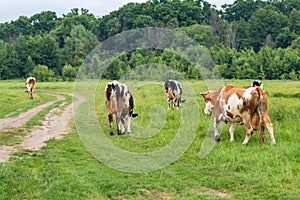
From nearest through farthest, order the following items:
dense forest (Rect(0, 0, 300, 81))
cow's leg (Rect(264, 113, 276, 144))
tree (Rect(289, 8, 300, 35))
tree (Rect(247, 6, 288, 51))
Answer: cow's leg (Rect(264, 113, 276, 144))
dense forest (Rect(0, 0, 300, 81))
tree (Rect(289, 8, 300, 35))
tree (Rect(247, 6, 288, 51))

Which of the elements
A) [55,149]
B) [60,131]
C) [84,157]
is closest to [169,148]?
[84,157]

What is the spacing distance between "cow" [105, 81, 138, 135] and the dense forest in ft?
93.7

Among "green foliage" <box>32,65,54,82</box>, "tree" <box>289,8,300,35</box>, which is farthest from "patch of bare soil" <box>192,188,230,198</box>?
"tree" <box>289,8,300,35</box>

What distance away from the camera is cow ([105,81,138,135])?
13.1 m

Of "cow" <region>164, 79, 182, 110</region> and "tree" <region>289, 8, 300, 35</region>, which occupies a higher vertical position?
"tree" <region>289, 8, 300, 35</region>

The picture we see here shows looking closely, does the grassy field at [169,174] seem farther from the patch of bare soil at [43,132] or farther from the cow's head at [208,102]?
the cow's head at [208,102]

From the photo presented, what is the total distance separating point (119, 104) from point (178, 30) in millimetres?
64596

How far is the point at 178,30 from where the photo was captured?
76.1 meters

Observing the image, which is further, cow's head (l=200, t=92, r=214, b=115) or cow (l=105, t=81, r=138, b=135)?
cow's head (l=200, t=92, r=214, b=115)

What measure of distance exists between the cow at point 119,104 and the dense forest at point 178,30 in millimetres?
28553

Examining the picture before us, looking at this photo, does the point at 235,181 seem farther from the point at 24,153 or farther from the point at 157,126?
the point at 157,126

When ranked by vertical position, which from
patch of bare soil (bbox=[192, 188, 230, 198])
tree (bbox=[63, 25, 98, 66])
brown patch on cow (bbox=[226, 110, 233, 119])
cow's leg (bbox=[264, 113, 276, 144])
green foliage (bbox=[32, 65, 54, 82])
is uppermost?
tree (bbox=[63, 25, 98, 66])

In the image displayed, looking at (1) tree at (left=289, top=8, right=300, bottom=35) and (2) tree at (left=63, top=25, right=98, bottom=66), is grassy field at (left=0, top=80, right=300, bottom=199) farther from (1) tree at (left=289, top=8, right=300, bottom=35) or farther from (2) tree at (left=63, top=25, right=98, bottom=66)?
(1) tree at (left=289, top=8, right=300, bottom=35)

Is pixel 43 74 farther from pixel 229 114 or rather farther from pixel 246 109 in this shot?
pixel 246 109
